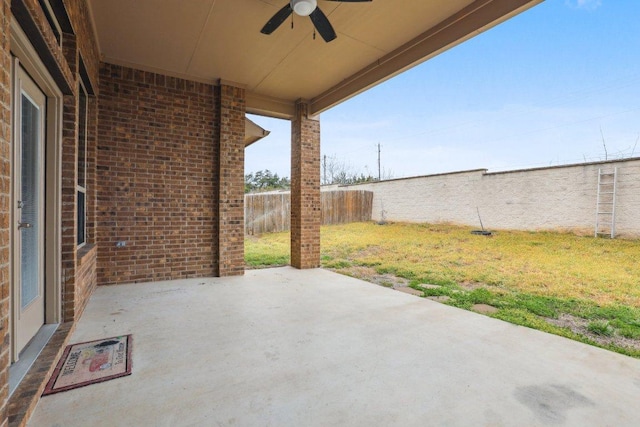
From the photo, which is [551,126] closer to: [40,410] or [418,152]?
[418,152]

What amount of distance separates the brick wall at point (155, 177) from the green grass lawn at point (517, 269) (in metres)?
1.88

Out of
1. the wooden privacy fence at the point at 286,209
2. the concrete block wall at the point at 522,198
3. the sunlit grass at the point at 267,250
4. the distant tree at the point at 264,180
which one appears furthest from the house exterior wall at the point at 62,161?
the distant tree at the point at 264,180

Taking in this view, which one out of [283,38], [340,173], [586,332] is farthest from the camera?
[340,173]

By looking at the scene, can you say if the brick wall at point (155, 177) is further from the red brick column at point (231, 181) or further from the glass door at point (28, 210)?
the glass door at point (28, 210)

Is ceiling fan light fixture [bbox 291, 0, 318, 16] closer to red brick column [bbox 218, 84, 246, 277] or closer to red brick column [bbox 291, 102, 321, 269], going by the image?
red brick column [bbox 218, 84, 246, 277]

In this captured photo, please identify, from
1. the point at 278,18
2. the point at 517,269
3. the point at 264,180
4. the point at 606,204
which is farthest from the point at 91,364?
the point at 264,180

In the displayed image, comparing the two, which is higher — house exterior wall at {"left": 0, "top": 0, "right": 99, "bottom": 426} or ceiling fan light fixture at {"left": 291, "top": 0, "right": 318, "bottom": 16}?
ceiling fan light fixture at {"left": 291, "top": 0, "right": 318, "bottom": 16}

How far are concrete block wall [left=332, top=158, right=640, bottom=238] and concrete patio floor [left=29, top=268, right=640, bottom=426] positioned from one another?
690cm

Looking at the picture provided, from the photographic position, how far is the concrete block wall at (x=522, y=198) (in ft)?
23.9

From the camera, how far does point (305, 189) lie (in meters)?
6.09

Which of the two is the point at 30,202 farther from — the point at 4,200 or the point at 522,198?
the point at 522,198

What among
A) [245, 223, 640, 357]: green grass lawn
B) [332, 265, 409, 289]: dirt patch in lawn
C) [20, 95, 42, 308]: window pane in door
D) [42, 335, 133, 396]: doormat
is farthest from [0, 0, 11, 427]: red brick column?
[332, 265, 409, 289]: dirt patch in lawn

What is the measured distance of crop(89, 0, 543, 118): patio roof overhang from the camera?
3.16 m

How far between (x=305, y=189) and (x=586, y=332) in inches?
180
